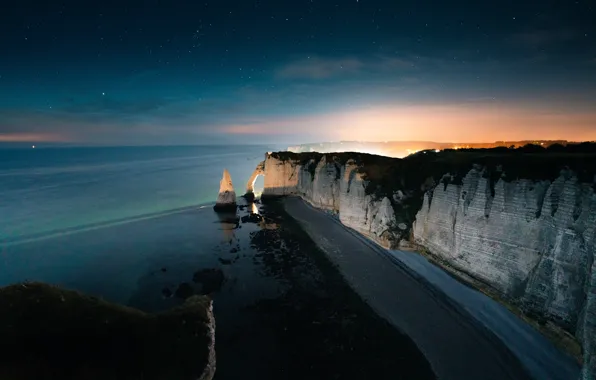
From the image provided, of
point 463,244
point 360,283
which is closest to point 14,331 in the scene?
point 360,283

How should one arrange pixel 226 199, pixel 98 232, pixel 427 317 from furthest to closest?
pixel 226 199, pixel 98 232, pixel 427 317

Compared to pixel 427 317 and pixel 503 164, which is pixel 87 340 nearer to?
pixel 427 317

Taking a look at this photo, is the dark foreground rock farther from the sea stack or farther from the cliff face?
the sea stack

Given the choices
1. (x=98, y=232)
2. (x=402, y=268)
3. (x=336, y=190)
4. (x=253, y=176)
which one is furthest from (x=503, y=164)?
(x=253, y=176)

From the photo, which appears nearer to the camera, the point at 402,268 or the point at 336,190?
the point at 402,268

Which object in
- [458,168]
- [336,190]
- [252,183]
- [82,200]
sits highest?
[458,168]

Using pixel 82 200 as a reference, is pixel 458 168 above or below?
above

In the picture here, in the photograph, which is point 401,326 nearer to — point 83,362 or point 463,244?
point 463,244
